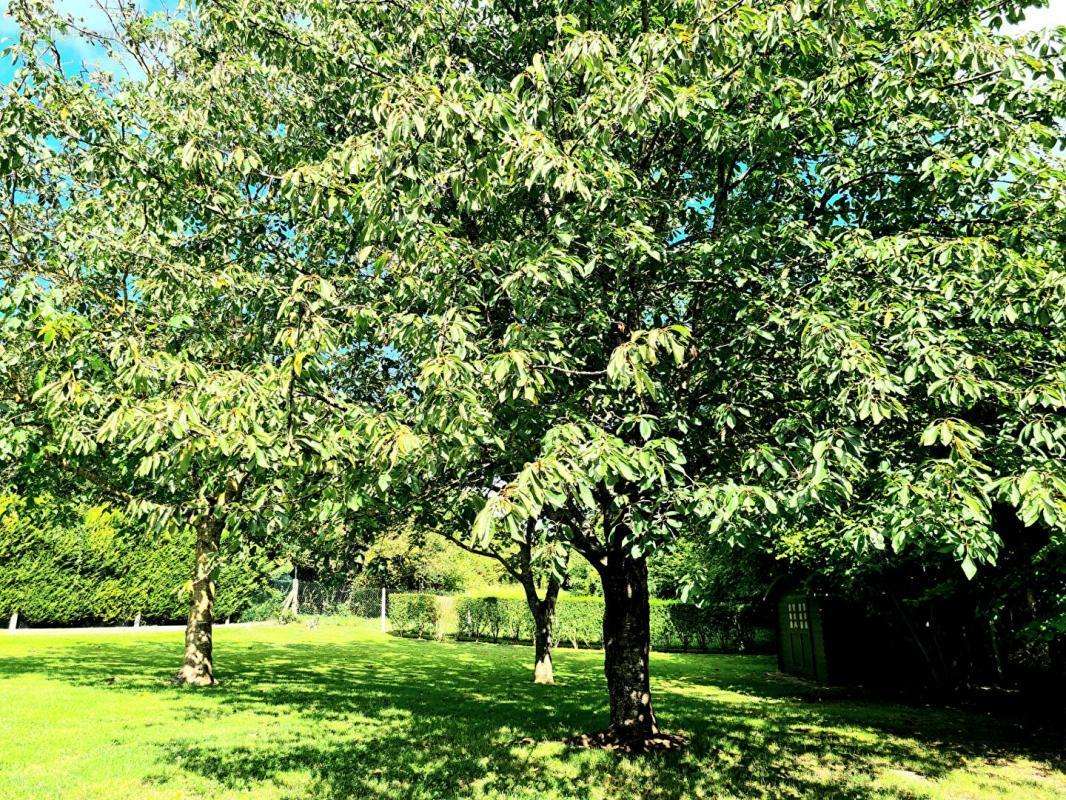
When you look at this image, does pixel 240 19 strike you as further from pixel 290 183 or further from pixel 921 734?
pixel 921 734

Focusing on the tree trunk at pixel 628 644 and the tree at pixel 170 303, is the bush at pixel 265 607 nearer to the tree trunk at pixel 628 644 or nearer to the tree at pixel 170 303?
the tree at pixel 170 303

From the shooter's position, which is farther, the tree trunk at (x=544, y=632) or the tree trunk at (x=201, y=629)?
the tree trunk at (x=544, y=632)

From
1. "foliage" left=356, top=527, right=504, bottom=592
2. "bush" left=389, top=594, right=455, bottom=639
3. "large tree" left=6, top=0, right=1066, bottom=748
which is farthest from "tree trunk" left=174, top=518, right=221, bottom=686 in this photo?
"foliage" left=356, top=527, right=504, bottom=592

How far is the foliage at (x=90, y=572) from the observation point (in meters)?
22.4

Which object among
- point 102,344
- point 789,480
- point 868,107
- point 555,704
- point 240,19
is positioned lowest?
point 555,704

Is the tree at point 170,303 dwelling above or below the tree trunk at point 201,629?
above

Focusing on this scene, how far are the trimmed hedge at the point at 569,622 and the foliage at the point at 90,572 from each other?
879 centimetres

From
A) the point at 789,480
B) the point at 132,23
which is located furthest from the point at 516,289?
the point at 132,23

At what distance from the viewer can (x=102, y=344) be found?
20.2 feet

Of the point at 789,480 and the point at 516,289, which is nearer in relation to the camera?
the point at 516,289

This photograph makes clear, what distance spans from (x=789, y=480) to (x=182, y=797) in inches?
243

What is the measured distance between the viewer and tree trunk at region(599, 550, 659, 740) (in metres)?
8.78

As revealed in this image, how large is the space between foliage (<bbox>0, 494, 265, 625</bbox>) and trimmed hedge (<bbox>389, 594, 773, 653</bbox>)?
879 centimetres

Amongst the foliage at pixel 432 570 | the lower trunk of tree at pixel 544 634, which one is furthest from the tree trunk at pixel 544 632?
the foliage at pixel 432 570
